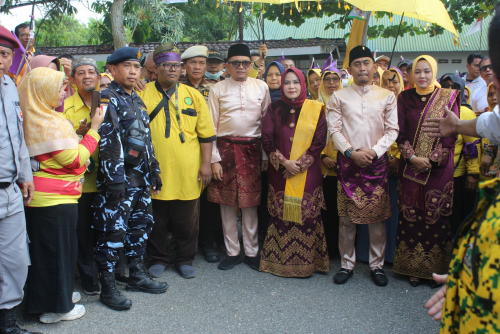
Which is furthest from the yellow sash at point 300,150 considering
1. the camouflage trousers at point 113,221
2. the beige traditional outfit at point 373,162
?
the camouflage trousers at point 113,221

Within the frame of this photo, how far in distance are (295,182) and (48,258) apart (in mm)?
2190

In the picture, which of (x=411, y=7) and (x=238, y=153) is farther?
(x=238, y=153)

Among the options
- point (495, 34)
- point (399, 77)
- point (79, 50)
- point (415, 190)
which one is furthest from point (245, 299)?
point (79, 50)

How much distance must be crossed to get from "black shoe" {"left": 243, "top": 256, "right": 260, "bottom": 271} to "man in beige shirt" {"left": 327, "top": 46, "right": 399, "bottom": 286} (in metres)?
0.81

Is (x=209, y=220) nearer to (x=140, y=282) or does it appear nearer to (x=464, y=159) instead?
(x=140, y=282)

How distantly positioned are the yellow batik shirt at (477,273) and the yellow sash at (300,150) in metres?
2.71

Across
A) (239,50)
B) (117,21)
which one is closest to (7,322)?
(239,50)

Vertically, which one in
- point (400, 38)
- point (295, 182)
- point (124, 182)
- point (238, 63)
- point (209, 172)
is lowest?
point (295, 182)

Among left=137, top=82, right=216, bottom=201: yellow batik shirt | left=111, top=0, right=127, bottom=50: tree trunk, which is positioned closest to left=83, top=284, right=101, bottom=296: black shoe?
left=137, top=82, right=216, bottom=201: yellow batik shirt

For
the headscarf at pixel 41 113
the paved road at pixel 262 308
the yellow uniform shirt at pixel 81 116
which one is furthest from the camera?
the yellow uniform shirt at pixel 81 116

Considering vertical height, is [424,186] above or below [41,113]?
below

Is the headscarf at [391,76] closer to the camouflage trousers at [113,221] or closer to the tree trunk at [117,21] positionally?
the camouflage trousers at [113,221]

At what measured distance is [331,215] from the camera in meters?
4.72

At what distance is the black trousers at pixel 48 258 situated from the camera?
3031 millimetres
